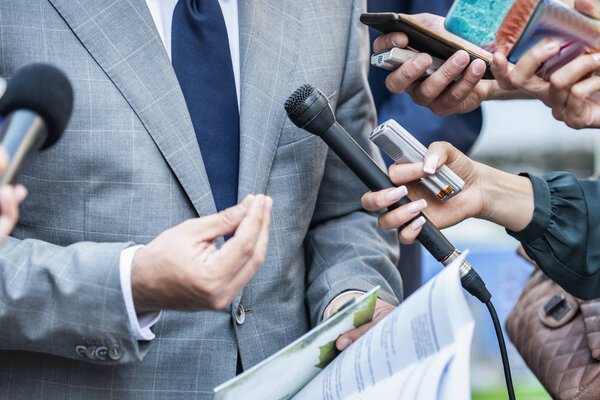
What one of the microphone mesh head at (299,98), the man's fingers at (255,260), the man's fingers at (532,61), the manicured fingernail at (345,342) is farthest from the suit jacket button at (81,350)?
the man's fingers at (532,61)

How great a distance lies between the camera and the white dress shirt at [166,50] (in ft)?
2.74

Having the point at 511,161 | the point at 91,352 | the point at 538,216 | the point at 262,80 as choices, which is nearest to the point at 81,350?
the point at 91,352

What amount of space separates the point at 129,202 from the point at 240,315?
27 cm

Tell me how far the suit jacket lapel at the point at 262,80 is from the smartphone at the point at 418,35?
0.62ft

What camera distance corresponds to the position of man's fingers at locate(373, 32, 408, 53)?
3.46ft

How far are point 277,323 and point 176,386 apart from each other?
0.22 meters

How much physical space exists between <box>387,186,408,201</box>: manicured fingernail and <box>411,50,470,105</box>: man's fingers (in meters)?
0.24

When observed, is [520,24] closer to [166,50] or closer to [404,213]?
[404,213]

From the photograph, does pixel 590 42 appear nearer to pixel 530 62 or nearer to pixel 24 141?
pixel 530 62

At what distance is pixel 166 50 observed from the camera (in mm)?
1073

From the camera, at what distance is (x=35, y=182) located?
3.18 feet

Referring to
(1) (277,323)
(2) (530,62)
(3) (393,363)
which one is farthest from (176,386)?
(2) (530,62)

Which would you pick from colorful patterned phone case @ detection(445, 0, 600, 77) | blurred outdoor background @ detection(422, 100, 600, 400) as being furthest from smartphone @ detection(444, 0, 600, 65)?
blurred outdoor background @ detection(422, 100, 600, 400)

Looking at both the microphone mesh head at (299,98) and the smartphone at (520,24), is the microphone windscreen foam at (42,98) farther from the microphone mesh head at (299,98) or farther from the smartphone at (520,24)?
the smartphone at (520,24)
